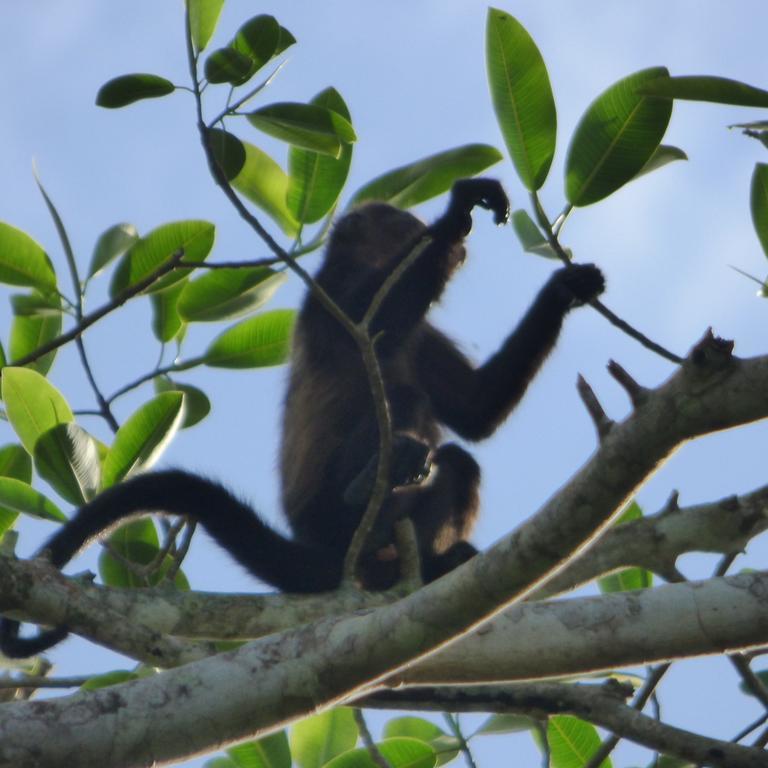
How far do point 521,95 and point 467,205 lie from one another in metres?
1.37

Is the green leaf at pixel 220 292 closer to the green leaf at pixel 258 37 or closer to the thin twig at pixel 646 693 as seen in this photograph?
the green leaf at pixel 258 37

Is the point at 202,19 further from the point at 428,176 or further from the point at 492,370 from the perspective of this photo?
the point at 492,370

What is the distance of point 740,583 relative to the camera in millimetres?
2893

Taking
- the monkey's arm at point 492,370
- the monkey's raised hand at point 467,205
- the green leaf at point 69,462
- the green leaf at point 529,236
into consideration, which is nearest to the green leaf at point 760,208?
the green leaf at point 529,236

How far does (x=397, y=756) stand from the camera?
4391 millimetres

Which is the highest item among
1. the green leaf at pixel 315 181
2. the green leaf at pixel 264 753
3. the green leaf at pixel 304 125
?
the green leaf at pixel 315 181

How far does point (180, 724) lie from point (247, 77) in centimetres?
190

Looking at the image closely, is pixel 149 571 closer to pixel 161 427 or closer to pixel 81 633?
pixel 161 427

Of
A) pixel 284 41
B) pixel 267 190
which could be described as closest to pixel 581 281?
pixel 267 190

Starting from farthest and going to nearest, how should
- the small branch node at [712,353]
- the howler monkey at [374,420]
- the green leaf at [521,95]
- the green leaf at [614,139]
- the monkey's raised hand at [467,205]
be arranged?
the monkey's raised hand at [467,205]
the howler monkey at [374,420]
the green leaf at [521,95]
the green leaf at [614,139]
the small branch node at [712,353]

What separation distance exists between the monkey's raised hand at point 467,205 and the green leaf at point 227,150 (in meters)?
1.34

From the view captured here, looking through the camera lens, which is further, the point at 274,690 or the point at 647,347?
the point at 647,347

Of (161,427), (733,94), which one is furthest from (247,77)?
(733,94)

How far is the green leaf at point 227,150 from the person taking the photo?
374 cm
